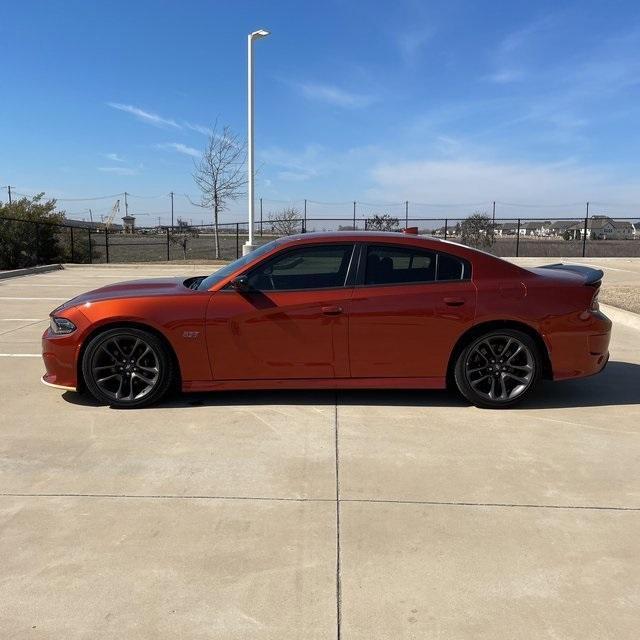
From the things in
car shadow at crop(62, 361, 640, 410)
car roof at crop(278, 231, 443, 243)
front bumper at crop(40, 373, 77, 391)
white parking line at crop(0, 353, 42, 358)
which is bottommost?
car shadow at crop(62, 361, 640, 410)

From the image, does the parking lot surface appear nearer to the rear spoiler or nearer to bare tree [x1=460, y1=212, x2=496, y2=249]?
the rear spoiler

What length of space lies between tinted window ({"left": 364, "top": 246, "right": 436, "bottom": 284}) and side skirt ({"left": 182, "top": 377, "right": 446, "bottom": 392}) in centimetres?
87

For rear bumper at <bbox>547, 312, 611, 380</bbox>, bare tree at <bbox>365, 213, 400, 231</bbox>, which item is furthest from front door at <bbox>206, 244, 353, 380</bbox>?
bare tree at <bbox>365, 213, 400, 231</bbox>

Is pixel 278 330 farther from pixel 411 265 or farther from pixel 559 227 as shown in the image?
pixel 559 227

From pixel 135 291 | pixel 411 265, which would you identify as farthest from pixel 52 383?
pixel 411 265

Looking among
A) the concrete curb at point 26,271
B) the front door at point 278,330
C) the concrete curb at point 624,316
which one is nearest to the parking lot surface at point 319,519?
the front door at point 278,330

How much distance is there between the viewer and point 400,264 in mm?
4973

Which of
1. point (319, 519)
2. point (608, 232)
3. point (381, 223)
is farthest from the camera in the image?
point (608, 232)

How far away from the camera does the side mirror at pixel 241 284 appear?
481cm

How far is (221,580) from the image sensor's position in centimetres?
266

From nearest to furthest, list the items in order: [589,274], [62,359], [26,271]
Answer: [62,359]
[589,274]
[26,271]

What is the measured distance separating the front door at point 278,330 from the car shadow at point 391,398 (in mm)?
367

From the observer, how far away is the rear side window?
496cm

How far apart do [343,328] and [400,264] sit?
2.51ft
